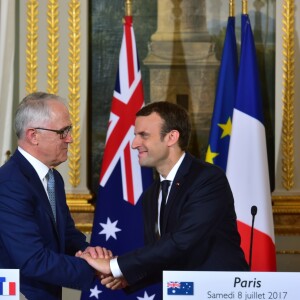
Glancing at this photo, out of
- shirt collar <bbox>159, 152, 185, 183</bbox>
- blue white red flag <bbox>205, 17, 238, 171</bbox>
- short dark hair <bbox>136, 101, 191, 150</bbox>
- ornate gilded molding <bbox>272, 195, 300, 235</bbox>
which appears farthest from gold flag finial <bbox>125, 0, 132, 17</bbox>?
shirt collar <bbox>159, 152, 185, 183</bbox>

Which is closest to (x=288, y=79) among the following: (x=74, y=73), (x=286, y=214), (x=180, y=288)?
(x=286, y=214)

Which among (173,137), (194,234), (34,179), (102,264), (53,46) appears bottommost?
(102,264)

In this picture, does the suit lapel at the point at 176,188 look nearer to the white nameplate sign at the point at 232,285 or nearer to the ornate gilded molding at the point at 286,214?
the white nameplate sign at the point at 232,285

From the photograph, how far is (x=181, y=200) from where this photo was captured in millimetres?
3592

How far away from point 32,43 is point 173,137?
275 centimetres

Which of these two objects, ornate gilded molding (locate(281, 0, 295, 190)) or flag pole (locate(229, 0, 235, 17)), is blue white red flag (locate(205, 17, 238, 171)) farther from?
ornate gilded molding (locate(281, 0, 295, 190))

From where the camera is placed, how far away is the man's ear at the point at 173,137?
371 centimetres

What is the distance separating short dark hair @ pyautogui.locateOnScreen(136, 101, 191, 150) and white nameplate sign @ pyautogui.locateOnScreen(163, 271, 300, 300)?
0.96m

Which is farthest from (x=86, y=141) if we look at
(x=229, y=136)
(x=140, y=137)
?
(x=140, y=137)

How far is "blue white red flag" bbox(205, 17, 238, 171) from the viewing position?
582cm

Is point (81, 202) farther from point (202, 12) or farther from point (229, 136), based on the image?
point (202, 12)

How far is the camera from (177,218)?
3590 millimetres

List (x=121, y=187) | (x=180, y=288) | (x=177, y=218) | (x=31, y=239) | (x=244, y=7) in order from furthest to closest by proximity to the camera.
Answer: (x=244, y=7)
(x=121, y=187)
(x=177, y=218)
(x=31, y=239)
(x=180, y=288)

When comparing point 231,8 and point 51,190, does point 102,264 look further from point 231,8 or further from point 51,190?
point 231,8
